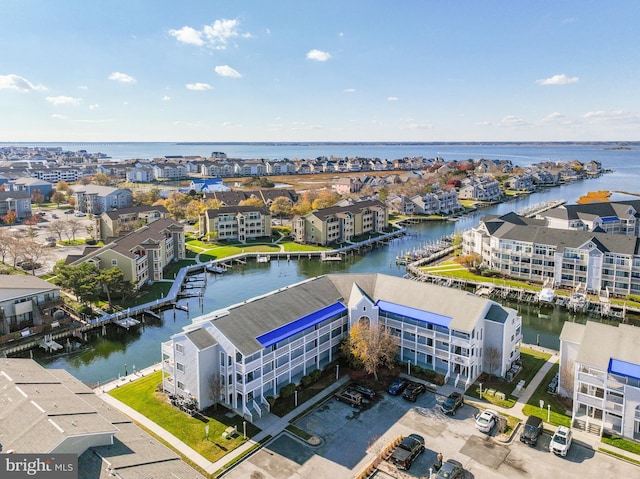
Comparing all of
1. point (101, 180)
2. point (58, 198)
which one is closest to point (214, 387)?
point (58, 198)

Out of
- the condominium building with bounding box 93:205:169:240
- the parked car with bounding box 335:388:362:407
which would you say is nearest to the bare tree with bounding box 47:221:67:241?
the condominium building with bounding box 93:205:169:240

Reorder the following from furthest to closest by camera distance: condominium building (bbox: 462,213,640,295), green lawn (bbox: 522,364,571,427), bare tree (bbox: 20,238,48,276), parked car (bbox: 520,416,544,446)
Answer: bare tree (bbox: 20,238,48,276) → condominium building (bbox: 462,213,640,295) → green lawn (bbox: 522,364,571,427) → parked car (bbox: 520,416,544,446)

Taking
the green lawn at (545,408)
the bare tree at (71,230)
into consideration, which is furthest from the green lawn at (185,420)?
the bare tree at (71,230)

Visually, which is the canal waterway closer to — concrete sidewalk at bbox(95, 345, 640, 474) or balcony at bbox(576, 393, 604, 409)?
concrete sidewalk at bbox(95, 345, 640, 474)

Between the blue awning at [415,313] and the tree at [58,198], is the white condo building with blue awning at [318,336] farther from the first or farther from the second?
the tree at [58,198]

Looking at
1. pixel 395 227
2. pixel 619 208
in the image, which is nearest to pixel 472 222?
pixel 395 227

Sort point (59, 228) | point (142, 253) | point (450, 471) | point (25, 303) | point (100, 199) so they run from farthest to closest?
point (100, 199) → point (59, 228) → point (142, 253) → point (25, 303) → point (450, 471)

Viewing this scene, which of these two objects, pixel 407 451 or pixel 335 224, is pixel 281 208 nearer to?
pixel 335 224
